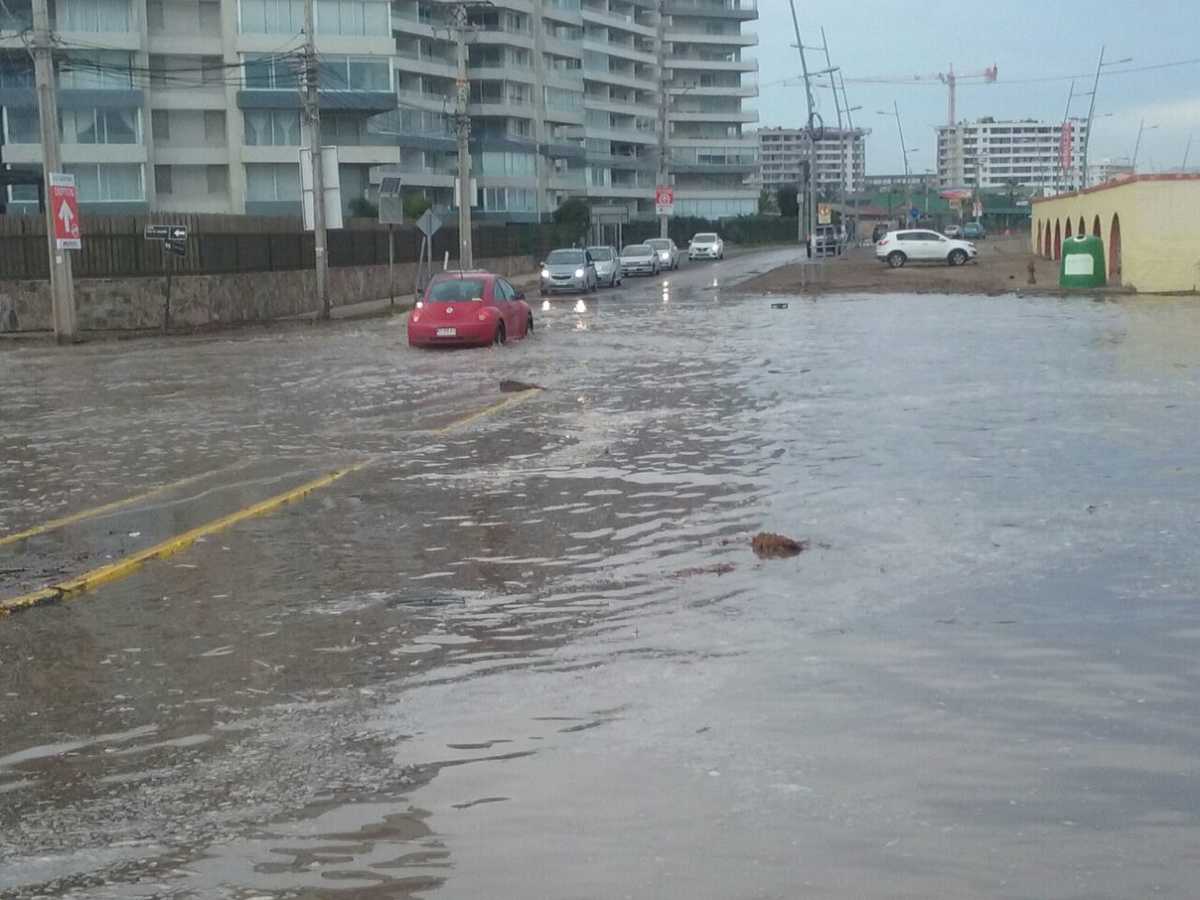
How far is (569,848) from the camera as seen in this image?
6.04m

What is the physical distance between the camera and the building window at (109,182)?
77.6 m

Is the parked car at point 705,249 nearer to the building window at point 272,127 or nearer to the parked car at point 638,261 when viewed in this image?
the parked car at point 638,261

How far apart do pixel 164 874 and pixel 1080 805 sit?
3345 millimetres

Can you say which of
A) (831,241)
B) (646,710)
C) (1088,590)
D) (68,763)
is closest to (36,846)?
(68,763)

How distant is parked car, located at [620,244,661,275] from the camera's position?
74.2 metres

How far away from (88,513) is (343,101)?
6928 centimetres

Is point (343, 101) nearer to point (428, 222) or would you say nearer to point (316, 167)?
point (428, 222)

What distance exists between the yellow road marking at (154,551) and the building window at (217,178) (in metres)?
68.2

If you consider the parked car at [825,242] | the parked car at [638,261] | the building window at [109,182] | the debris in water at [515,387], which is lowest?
the debris in water at [515,387]

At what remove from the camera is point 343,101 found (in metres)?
80.8

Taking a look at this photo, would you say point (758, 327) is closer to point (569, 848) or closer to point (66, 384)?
point (66, 384)

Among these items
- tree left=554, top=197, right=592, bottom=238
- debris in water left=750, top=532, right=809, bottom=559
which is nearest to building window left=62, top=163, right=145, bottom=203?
tree left=554, top=197, right=592, bottom=238

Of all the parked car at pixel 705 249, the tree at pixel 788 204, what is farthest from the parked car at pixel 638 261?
the tree at pixel 788 204

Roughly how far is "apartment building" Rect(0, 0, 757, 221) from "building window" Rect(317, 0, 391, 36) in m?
0.08
